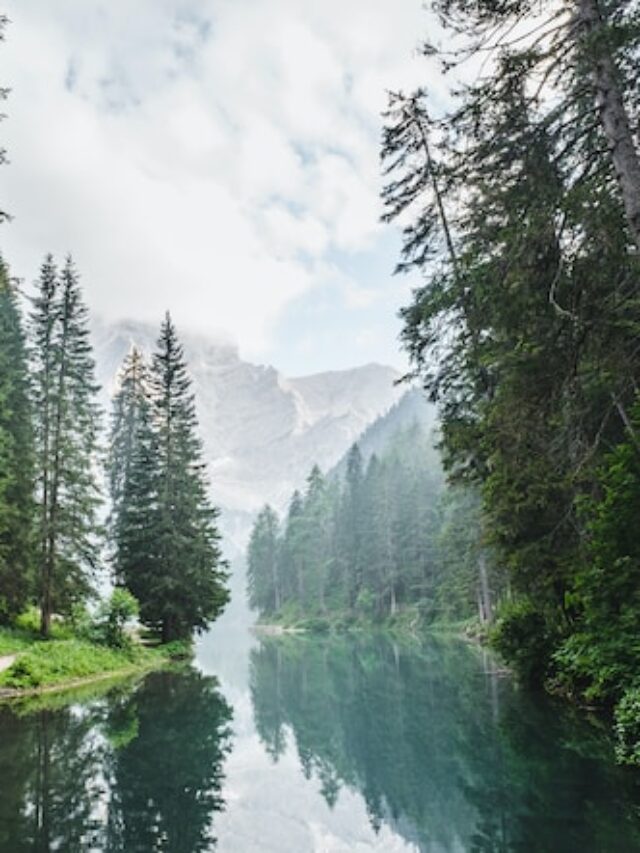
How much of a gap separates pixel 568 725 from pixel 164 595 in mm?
23964

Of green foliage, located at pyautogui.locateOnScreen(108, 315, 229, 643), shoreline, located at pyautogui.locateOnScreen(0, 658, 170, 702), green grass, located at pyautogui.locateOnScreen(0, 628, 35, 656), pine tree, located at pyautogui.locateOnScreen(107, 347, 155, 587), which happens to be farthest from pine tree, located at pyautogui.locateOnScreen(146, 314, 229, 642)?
green grass, located at pyautogui.locateOnScreen(0, 628, 35, 656)

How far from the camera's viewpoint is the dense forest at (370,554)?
65312mm

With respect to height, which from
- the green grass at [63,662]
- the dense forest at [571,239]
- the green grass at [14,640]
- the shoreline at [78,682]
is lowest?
the shoreline at [78,682]

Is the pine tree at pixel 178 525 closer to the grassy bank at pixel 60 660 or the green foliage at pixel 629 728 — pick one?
the grassy bank at pixel 60 660

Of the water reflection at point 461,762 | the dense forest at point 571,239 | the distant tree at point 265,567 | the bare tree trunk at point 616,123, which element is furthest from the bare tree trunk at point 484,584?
the distant tree at point 265,567

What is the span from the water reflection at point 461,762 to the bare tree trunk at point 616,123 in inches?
273

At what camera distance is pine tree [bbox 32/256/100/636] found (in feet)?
91.9

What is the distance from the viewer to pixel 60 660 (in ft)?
75.0

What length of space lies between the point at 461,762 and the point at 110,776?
569cm

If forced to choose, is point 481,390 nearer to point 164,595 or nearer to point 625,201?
point 625,201

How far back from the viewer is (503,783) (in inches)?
376

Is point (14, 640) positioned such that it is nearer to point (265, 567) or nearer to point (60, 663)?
point (60, 663)

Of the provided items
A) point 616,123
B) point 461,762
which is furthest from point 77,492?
point 616,123

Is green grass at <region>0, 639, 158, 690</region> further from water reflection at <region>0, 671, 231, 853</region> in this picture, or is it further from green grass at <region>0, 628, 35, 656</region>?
water reflection at <region>0, 671, 231, 853</region>
